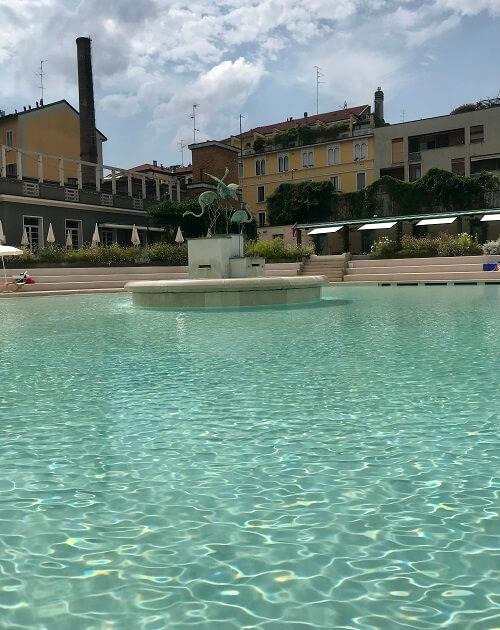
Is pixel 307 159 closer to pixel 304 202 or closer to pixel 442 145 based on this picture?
pixel 304 202

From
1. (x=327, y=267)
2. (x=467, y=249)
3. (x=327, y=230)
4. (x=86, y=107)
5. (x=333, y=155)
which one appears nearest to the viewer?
(x=467, y=249)

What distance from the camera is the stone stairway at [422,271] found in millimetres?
26359

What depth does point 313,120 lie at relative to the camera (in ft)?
210

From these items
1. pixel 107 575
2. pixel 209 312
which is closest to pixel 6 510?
pixel 107 575

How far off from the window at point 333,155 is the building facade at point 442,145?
4087 mm

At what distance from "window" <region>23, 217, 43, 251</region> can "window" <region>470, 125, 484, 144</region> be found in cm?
3528

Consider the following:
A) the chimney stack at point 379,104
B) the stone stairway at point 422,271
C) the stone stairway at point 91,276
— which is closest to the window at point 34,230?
the stone stairway at point 91,276

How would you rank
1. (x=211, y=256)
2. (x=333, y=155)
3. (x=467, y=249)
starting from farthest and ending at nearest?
(x=333, y=155), (x=467, y=249), (x=211, y=256)

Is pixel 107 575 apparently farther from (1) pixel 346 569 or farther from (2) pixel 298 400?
(2) pixel 298 400

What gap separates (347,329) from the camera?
1082 cm

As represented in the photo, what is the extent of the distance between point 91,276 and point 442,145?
36.5 m

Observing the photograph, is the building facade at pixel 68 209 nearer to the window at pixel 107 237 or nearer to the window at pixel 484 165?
the window at pixel 107 237

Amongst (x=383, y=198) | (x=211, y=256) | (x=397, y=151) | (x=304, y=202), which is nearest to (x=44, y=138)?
(x=304, y=202)

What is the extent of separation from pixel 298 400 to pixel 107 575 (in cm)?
309
